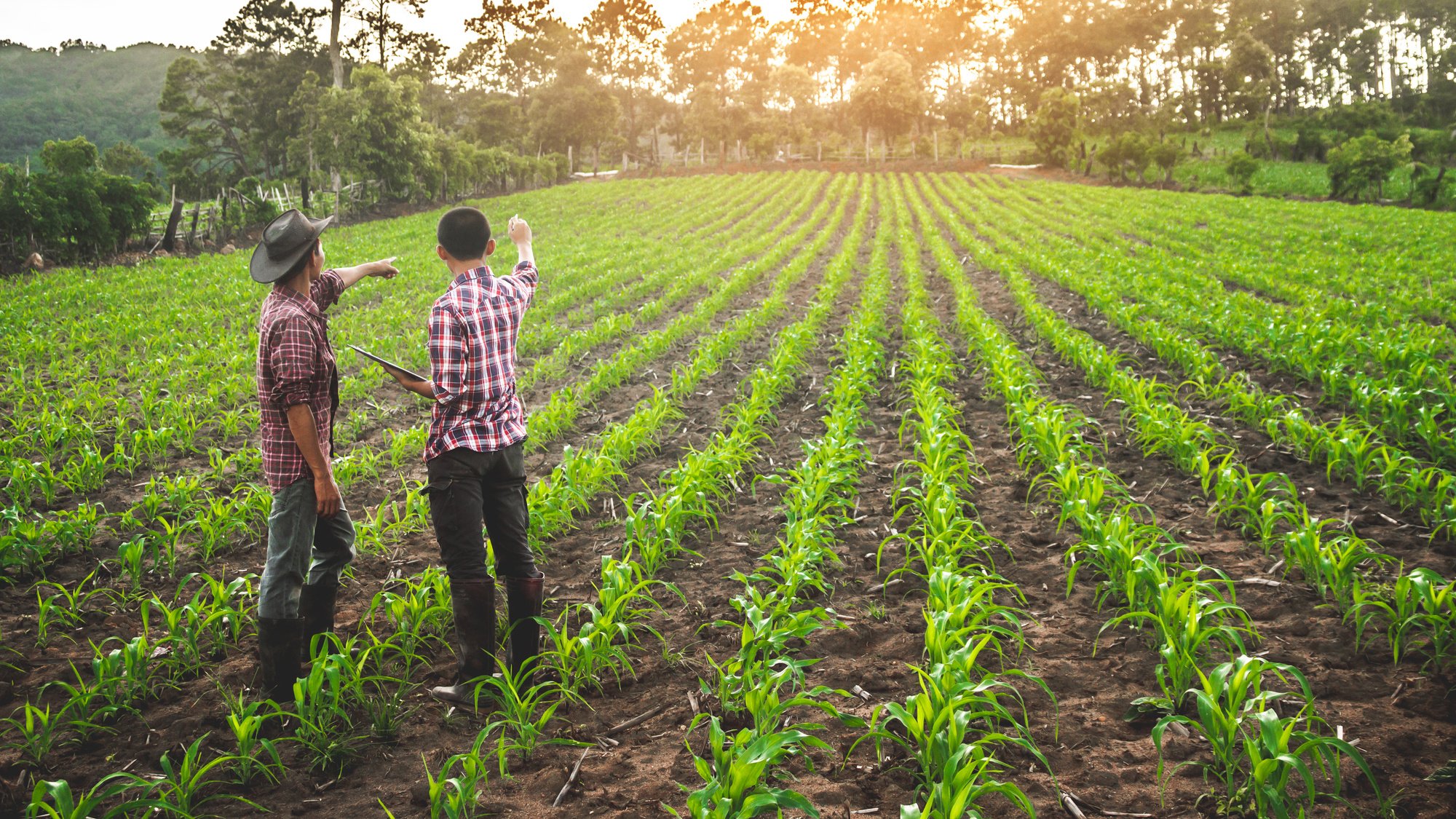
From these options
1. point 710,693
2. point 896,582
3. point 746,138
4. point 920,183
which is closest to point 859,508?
point 896,582

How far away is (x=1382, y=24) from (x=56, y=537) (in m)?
90.1

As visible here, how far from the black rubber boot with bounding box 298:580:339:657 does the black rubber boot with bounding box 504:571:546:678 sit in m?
0.81

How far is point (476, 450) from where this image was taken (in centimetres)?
287

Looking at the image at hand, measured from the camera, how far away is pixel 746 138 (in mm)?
56625

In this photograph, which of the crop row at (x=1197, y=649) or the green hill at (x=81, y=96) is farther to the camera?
the green hill at (x=81, y=96)

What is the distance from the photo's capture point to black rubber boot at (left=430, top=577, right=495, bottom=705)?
9.73 feet

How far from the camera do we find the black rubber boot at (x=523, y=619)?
10.2 ft

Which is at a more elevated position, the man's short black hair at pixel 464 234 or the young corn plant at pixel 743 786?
the man's short black hair at pixel 464 234

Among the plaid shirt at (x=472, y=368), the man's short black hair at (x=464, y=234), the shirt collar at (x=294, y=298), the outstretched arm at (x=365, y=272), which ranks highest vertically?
the man's short black hair at (x=464, y=234)

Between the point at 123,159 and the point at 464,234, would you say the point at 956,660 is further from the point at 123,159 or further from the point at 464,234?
the point at 123,159

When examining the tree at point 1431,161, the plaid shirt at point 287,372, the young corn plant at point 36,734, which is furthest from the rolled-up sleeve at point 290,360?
the tree at point 1431,161

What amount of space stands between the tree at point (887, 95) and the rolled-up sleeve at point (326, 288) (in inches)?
1979

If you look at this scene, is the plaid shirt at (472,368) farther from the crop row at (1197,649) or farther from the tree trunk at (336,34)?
the tree trunk at (336,34)

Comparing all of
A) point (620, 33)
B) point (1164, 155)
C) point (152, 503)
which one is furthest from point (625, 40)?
point (152, 503)
